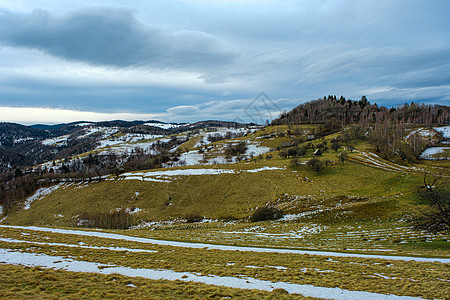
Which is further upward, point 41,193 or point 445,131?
point 445,131

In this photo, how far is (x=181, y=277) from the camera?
39.3ft

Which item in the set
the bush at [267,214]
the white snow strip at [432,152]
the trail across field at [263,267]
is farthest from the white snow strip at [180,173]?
the white snow strip at [432,152]

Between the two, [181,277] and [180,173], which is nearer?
[181,277]

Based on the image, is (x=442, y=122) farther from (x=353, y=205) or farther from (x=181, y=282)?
(x=181, y=282)

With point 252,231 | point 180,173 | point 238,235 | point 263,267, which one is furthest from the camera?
point 180,173

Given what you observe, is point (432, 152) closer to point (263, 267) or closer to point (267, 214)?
point (267, 214)

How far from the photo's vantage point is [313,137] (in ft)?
490

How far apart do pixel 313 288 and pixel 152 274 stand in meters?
9.56

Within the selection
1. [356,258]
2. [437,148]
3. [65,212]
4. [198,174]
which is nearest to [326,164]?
[198,174]

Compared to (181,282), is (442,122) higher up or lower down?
higher up

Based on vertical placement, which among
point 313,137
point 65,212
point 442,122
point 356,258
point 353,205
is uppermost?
point 442,122

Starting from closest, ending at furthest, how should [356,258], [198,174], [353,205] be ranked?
[356,258], [353,205], [198,174]

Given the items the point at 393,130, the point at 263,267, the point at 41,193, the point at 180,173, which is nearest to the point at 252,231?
the point at 263,267

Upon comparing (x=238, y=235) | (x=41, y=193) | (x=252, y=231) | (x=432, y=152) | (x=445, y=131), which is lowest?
(x=41, y=193)
